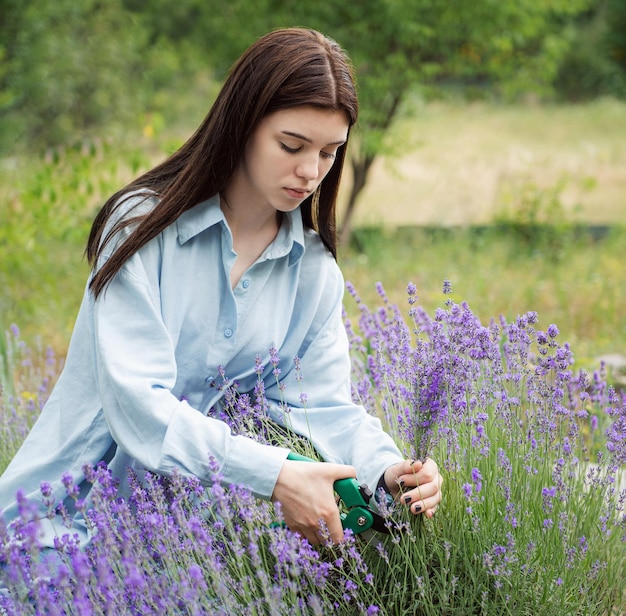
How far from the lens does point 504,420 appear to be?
6.33 feet

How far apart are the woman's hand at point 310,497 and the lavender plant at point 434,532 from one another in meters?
0.04

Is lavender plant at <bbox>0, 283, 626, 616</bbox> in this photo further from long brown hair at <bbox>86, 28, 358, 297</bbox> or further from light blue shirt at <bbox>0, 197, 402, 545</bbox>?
long brown hair at <bbox>86, 28, 358, 297</bbox>

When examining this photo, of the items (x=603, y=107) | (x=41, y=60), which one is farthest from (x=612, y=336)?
(x=603, y=107)

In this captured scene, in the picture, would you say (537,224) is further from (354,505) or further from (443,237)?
(354,505)

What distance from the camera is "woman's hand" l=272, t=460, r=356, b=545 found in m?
1.64

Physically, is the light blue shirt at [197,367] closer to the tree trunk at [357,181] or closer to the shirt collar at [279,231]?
the shirt collar at [279,231]

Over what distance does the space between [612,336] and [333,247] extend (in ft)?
11.0

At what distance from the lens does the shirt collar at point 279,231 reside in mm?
1964

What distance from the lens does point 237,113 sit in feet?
6.16

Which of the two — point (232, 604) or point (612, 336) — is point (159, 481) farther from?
point (612, 336)

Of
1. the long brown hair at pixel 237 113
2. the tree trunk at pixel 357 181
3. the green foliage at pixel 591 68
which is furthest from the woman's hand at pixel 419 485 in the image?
the green foliage at pixel 591 68

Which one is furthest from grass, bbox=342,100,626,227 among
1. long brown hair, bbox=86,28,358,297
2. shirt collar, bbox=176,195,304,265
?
long brown hair, bbox=86,28,358,297

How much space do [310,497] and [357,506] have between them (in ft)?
0.37

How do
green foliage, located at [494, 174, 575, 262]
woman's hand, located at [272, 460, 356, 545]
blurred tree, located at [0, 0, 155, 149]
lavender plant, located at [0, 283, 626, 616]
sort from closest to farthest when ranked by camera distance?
lavender plant, located at [0, 283, 626, 616], woman's hand, located at [272, 460, 356, 545], green foliage, located at [494, 174, 575, 262], blurred tree, located at [0, 0, 155, 149]
